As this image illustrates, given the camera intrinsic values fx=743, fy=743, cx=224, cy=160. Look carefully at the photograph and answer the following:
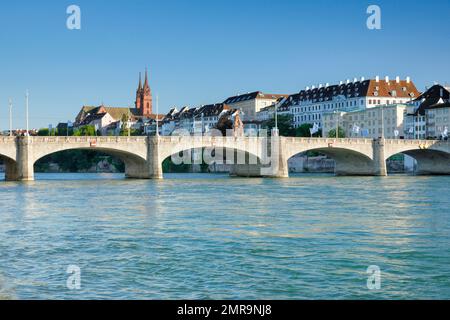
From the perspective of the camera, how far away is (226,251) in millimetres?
16953

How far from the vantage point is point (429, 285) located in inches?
510

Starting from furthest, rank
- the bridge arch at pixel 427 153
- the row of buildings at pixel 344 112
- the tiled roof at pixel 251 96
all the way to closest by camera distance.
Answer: the tiled roof at pixel 251 96, the row of buildings at pixel 344 112, the bridge arch at pixel 427 153

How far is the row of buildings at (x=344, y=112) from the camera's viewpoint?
102 meters

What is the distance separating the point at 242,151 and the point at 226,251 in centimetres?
5171

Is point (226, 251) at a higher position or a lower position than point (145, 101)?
lower

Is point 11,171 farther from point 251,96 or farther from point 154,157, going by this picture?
point 251,96

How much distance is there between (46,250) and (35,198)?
19.8m

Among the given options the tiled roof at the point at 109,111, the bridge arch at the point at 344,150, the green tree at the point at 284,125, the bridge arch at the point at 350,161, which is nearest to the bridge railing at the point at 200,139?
the bridge arch at the point at 344,150

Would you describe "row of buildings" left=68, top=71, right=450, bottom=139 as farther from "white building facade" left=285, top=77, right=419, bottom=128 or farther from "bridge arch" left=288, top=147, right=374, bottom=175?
"bridge arch" left=288, top=147, right=374, bottom=175

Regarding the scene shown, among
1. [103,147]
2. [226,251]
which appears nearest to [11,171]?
[103,147]

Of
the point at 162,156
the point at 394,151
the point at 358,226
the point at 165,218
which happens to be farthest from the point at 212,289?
the point at 394,151

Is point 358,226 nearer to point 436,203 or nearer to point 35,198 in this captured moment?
point 436,203

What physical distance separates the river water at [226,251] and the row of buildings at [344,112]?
52.9 meters

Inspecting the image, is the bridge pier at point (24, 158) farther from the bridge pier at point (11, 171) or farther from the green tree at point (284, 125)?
the green tree at point (284, 125)
